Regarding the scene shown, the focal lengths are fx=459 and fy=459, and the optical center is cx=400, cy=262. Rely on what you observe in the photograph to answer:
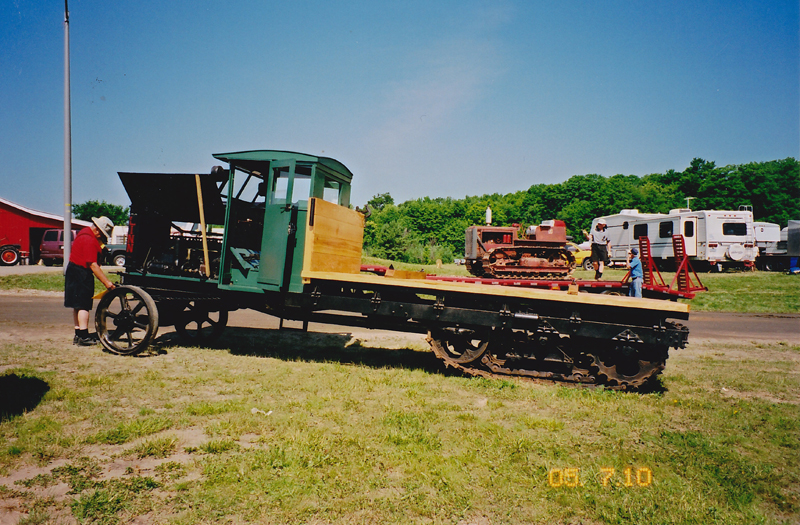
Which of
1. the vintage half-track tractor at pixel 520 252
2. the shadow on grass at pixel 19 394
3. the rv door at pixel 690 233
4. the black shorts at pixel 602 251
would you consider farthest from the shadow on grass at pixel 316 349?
the rv door at pixel 690 233

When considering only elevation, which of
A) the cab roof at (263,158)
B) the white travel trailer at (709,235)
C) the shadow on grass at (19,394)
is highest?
the white travel trailer at (709,235)

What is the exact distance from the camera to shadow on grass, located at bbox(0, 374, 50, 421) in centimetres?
405

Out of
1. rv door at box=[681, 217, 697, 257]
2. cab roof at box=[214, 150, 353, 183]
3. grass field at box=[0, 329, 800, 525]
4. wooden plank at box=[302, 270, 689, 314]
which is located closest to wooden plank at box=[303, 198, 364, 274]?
wooden plank at box=[302, 270, 689, 314]

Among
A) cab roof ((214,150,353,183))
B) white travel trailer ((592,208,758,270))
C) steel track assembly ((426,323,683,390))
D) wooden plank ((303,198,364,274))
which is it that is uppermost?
white travel trailer ((592,208,758,270))

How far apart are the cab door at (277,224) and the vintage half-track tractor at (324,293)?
1 cm

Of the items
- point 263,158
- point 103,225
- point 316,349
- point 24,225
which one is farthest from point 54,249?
point 263,158

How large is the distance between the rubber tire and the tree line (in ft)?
74.3

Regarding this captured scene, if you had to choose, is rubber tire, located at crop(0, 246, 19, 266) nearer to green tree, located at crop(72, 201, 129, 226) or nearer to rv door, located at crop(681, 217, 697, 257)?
rv door, located at crop(681, 217, 697, 257)

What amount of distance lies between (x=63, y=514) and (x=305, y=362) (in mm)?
3811

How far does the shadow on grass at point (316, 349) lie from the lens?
6.59 meters

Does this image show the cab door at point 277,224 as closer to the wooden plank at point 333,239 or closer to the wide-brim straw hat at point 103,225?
the wooden plank at point 333,239

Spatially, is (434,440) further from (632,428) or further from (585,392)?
(585,392)

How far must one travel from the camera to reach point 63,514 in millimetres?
2643

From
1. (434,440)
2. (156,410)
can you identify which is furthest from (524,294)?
(156,410)
